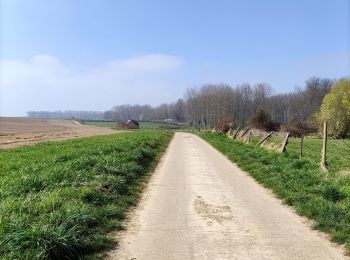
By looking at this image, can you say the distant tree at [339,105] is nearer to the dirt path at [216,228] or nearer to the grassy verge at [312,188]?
the grassy verge at [312,188]

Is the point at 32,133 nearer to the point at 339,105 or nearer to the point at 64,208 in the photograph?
the point at 64,208

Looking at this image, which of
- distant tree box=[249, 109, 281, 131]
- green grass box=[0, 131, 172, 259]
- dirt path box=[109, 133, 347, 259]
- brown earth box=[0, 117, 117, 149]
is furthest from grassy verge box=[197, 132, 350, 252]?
distant tree box=[249, 109, 281, 131]

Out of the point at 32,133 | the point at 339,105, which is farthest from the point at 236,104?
the point at 32,133

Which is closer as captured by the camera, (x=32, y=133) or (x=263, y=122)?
(x=32, y=133)

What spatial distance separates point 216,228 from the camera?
8023 mm

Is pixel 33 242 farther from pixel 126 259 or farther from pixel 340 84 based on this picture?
pixel 340 84

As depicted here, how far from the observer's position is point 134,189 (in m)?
12.2

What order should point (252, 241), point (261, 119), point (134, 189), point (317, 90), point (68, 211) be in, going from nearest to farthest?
point (252, 241) → point (68, 211) → point (134, 189) → point (261, 119) → point (317, 90)

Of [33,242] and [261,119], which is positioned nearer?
[33,242]

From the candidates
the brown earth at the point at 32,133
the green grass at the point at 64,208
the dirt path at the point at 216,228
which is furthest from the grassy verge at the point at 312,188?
the brown earth at the point at 32,133

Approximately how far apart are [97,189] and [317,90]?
4575 inches

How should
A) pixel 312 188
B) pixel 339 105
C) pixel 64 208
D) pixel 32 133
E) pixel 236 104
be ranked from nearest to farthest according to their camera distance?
1. pixel 64 208
2. pixel 312 188
3. pixel 32 133
4. pixel 339 105
5. pixel 236 104

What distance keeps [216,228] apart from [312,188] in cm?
460

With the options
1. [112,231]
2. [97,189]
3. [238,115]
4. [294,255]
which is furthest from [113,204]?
[238,115]
